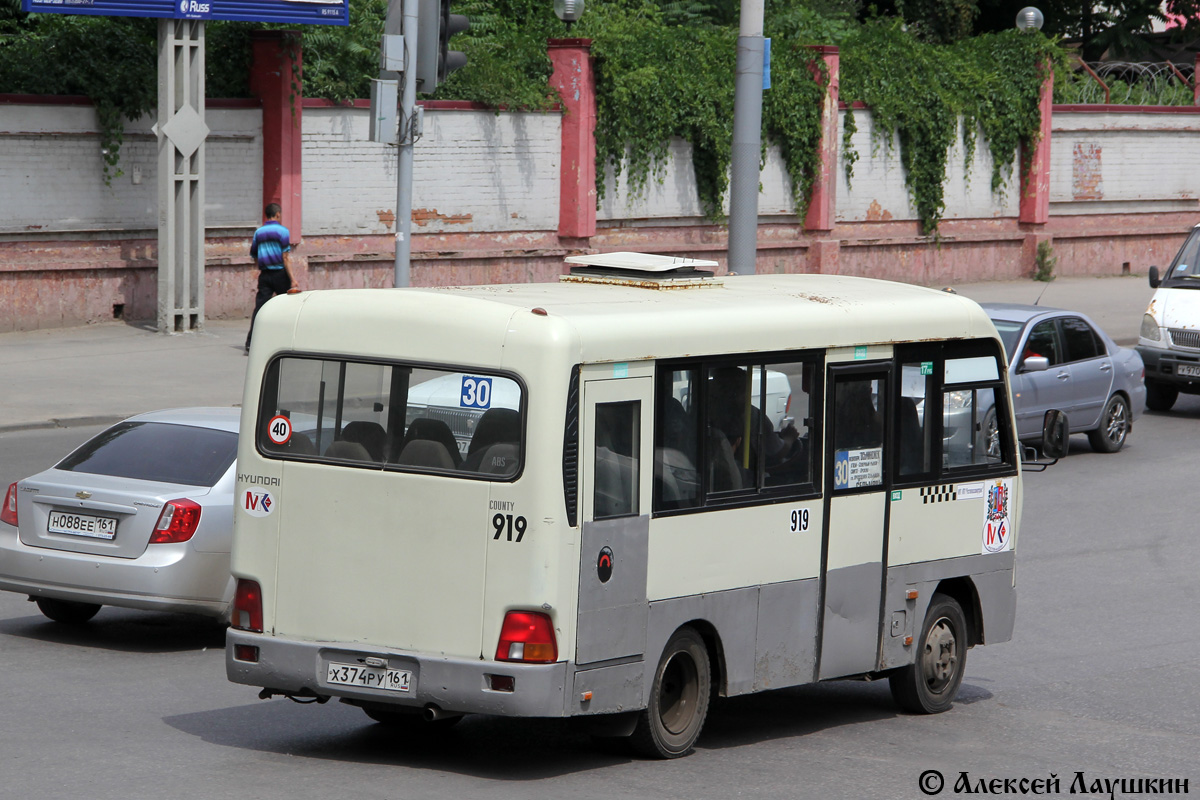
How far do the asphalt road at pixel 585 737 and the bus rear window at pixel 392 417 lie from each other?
1.33 meters

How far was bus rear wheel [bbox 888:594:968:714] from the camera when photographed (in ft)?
29.7

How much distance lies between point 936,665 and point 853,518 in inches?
47.6

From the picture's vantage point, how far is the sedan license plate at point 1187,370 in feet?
67.6

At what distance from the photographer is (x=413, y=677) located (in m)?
7.29

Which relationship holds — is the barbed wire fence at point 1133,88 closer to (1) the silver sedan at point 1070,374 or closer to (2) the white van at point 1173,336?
(2) the white van at point 1173,336

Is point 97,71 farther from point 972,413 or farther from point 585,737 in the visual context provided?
point 585,737

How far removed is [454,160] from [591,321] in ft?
64.4

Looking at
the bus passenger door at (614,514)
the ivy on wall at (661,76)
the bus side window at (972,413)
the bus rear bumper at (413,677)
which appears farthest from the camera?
the ivy on wall at (661,76)

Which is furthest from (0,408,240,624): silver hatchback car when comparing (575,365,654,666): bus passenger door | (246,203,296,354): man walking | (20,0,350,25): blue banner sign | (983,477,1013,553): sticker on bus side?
(20,0,350,25): blue banner sign

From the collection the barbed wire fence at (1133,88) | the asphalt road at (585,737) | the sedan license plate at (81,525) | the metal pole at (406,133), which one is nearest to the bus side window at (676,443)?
the asphalt road at (585,737)

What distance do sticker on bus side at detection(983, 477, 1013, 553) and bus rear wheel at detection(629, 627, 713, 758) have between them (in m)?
2.18

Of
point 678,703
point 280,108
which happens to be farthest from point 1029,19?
point 678,703


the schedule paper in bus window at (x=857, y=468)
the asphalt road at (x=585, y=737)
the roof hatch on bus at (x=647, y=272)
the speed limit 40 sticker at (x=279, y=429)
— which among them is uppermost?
the roof hatch on bus at (x=647, y=272)

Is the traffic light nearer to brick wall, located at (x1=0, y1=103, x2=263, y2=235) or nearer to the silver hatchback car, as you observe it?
the silver hatchback car
